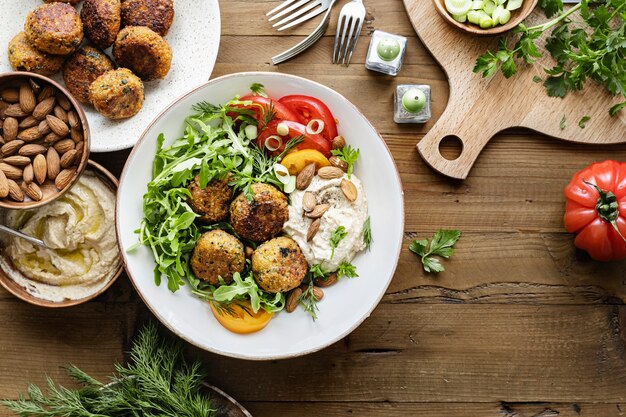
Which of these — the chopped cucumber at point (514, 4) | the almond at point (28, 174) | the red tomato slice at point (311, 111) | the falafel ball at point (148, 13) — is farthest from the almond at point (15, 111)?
the chopped cucumber at point (514, 4)

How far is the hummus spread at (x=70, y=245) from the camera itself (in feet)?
8.37

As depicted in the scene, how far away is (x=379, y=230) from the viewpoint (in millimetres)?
2447

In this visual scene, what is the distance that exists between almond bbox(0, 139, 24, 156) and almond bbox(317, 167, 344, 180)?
1.19 meters

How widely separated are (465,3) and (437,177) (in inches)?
29.4

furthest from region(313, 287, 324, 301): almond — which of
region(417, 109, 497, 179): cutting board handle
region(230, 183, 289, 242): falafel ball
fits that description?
region(417, 109, 497, 179): cutting board handle

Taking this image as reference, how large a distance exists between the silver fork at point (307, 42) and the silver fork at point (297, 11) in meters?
0.04

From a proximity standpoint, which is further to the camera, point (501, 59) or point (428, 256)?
point (428, 256)

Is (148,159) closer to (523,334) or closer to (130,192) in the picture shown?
(130,192)

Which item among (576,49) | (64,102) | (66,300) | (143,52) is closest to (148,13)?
(143,52)

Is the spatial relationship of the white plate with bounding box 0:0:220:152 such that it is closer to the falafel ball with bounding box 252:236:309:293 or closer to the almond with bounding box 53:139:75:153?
the almond with bounding box 53:139:75:153

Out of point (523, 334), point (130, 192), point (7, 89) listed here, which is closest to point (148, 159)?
point (130, 192)

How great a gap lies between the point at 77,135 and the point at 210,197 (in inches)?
23.1

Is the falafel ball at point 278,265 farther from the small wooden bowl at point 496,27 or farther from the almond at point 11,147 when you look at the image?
the small wooden bowl at point 496,27

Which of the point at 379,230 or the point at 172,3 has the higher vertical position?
the point at 172,3
